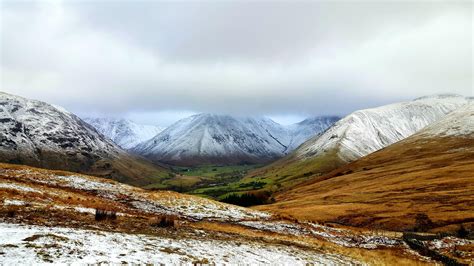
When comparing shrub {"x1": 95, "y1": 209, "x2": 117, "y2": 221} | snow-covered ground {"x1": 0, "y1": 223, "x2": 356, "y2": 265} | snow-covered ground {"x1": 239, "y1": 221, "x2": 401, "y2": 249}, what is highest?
shrub {"x1": 95, "y1": 209, "x2": 117, "y2": 221}

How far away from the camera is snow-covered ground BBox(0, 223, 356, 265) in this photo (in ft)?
55.2

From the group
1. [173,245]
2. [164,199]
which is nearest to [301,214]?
[164,199]

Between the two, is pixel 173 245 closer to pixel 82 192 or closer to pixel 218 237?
pixel 218 237

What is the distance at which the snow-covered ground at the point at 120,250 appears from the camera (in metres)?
16.8

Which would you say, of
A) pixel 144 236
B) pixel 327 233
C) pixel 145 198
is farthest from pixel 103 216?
pixel 327 233

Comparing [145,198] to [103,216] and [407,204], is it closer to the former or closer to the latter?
[103,216]

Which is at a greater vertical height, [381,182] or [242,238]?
[381,182]

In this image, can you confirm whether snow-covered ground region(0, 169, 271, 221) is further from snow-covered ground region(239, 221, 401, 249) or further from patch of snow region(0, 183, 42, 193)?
patch of snow region(0, 183, 42, 193)

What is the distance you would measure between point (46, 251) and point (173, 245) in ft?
25.0

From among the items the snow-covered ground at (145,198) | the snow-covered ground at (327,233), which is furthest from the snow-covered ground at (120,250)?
the snow-covered ground at (145,198)

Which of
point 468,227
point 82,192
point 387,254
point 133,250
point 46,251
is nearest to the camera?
point 46,251

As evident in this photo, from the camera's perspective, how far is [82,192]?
4719 cm

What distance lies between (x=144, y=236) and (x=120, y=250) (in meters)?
4.66

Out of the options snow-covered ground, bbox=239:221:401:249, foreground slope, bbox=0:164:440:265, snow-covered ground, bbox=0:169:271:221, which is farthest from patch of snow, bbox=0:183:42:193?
snow-covered ground, bbox=239:221:401:249
